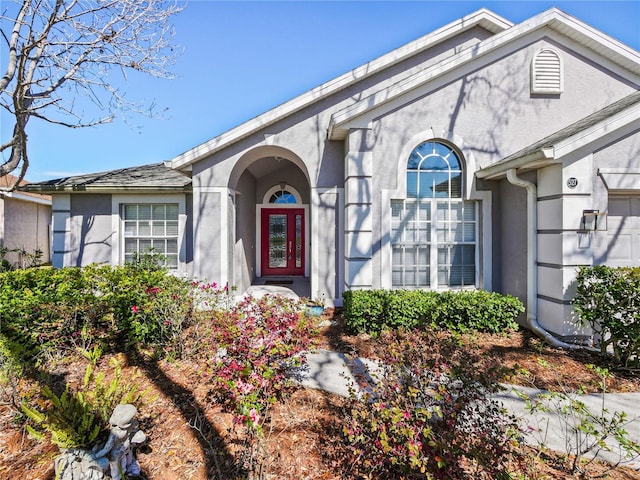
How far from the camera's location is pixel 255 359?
3.47 metres

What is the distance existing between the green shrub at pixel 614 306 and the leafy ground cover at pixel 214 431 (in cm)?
37

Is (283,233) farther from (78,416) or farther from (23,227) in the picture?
(23,227)

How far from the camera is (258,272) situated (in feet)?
42.4

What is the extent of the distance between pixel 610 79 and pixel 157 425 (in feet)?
36.9

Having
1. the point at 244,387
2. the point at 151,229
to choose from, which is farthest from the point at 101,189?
the point at 244,387

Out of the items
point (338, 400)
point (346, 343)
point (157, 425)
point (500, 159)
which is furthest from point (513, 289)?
point (157, 425)

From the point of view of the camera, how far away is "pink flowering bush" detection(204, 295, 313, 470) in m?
3.06

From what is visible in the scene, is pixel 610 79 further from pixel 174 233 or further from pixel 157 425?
pixel 174 233

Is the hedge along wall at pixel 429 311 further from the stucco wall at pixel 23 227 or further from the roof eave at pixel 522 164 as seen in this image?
the stucco wall at pixel 23 227

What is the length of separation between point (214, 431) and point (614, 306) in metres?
6.18

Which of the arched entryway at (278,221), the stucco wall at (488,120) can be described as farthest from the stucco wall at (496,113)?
the arched entryway at (278,221)

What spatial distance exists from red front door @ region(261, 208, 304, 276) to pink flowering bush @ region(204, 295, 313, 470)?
8.04 m

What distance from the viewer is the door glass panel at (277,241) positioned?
1284cm

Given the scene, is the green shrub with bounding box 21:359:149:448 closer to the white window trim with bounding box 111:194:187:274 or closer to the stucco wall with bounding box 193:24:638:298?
the stucco wall with bounding box 193:24:638:298
